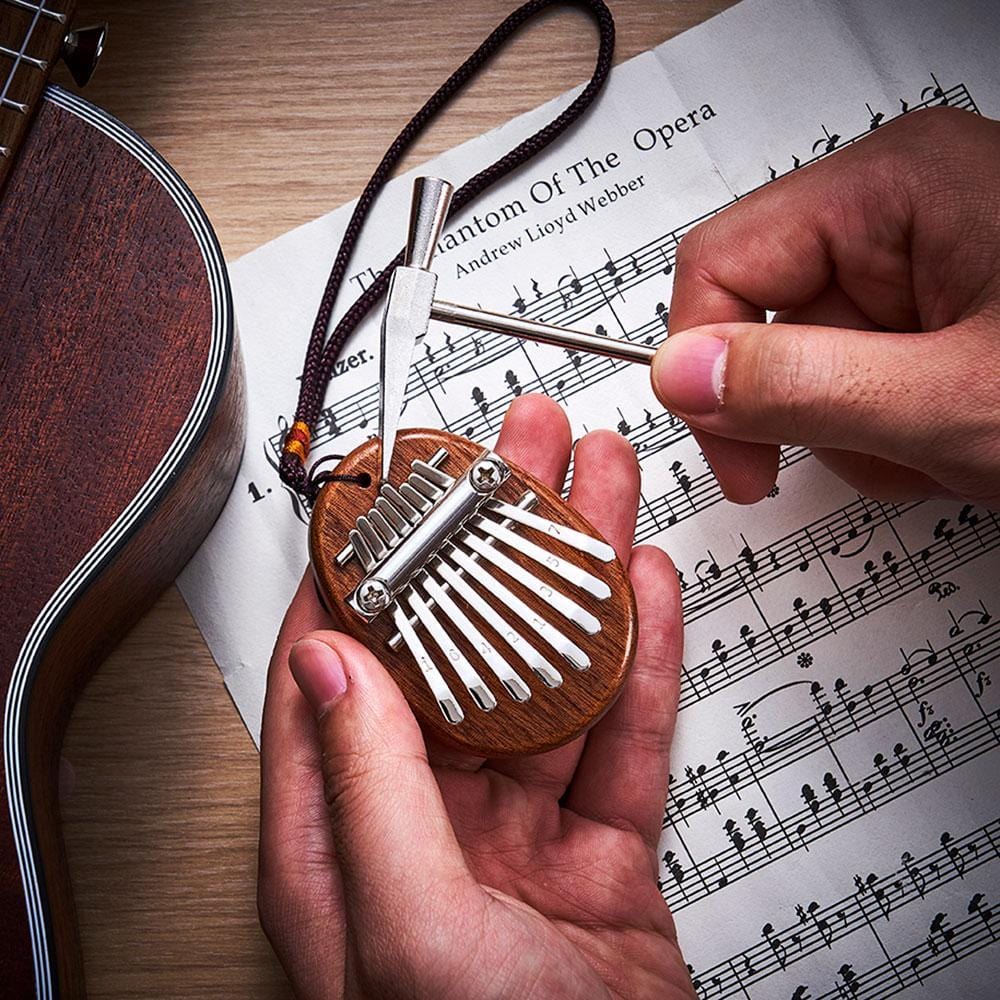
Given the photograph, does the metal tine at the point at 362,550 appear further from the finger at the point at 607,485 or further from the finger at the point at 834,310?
the finger at the point at 834,310

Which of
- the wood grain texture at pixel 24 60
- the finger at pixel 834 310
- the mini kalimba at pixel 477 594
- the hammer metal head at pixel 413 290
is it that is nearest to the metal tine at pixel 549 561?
the mini kalimba at pixel 477 594

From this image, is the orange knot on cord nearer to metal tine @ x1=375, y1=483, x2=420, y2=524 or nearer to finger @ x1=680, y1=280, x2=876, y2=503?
metal tine @ x1=375, y1=483, x2=420, y2=524

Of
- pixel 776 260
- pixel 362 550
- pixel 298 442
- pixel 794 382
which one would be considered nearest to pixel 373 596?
pixel 362 550

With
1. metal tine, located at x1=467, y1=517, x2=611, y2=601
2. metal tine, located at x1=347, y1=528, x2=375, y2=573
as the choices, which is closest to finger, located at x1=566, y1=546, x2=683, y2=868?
metal tine, located at x1=467, y1=517, x2=611, y2=601

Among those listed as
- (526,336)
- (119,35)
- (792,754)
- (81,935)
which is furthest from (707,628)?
(119,35)

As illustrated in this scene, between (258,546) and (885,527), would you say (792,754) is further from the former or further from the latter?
(258,546)
